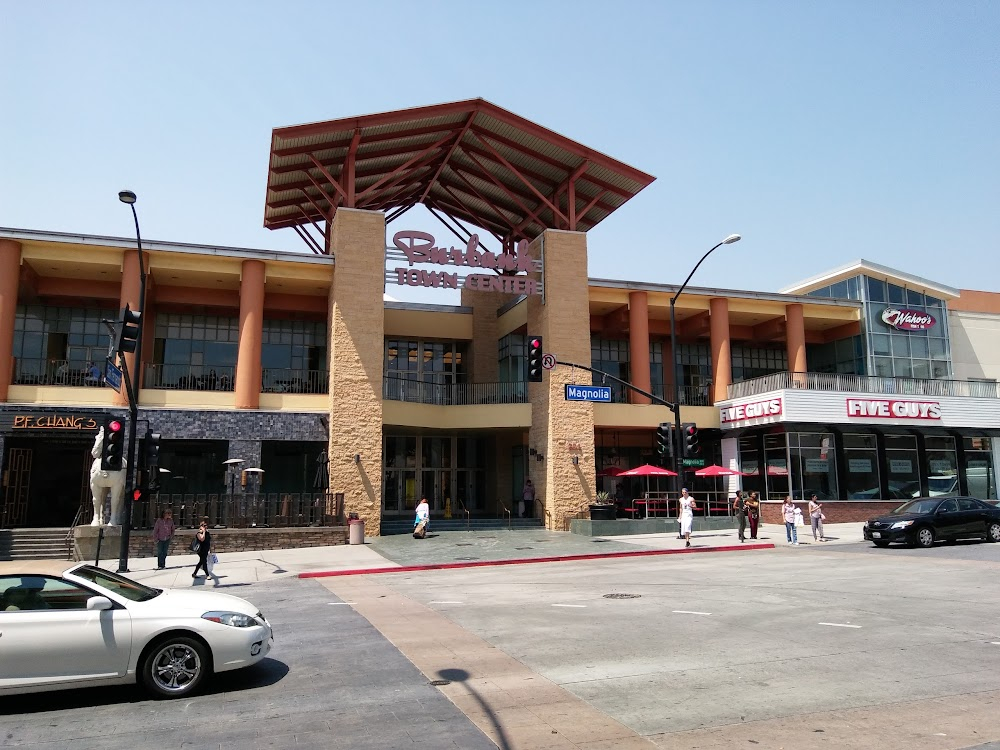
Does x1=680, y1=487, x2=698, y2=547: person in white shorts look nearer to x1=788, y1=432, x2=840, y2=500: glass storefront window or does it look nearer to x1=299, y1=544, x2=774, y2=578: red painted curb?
x1=299, y1=544, x2=774, y2=578: red painted curb

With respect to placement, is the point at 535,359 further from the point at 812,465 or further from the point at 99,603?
the point at 99,603

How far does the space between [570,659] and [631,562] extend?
476 inches

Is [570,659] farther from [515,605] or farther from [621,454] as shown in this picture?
[621,454]

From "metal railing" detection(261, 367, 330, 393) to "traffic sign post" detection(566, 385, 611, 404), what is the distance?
10.6m

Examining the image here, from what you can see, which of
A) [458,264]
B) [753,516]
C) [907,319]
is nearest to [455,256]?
[458,264]

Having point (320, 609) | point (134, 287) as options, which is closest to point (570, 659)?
point (320, 609)

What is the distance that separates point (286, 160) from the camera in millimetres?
30578

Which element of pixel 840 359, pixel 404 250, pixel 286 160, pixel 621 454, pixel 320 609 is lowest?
pixel 320 609

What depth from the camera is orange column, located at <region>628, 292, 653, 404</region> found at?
34.2 metres

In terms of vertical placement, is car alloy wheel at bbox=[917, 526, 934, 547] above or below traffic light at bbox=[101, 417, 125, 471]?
→ below

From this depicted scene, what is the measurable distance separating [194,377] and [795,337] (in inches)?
1102

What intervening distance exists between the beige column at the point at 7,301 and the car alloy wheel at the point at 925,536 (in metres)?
30.4

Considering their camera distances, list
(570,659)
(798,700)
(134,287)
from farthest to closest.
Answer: (134,287) < (570,659) < (798,700)

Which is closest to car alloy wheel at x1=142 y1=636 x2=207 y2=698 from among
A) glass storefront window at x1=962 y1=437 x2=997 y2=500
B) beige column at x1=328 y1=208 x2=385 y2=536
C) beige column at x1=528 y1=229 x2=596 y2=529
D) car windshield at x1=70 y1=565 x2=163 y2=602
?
car windshield at x1=70 y1=565 x2=163 y2=602
